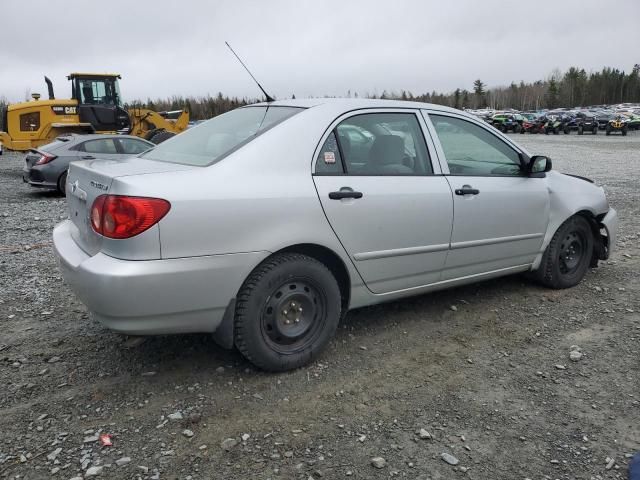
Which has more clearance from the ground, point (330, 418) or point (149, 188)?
point (149, 188)

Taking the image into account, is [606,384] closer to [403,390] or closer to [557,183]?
[403,390]

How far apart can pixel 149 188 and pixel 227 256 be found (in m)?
0.53

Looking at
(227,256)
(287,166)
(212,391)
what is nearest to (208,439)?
(212,391)

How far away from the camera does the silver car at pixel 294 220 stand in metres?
2.74

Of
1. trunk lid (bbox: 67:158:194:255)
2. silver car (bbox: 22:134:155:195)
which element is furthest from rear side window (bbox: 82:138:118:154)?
trunk lid (bbox: 67:158:194:255)

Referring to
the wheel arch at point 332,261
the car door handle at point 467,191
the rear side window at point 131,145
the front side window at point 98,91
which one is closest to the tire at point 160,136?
the front side window at point 98,91

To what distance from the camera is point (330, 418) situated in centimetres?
281

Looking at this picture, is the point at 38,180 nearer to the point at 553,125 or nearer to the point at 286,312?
the point at 286,312

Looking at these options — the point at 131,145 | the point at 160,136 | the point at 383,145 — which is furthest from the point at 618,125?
the point at 383,145

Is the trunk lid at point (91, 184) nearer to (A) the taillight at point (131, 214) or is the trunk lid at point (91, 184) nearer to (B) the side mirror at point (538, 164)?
(A) the taillight at point (131, 214)

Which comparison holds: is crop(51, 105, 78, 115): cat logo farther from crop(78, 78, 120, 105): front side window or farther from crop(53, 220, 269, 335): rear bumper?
crop(53, 220, 269, 335): rear bumper

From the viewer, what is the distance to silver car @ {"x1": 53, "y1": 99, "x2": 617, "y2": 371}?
8.98 feet

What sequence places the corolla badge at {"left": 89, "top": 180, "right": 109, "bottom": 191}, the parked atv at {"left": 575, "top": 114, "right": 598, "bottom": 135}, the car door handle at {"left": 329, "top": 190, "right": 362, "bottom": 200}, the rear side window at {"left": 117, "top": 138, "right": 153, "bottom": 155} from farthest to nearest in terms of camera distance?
1. the parked atv at {"left": 575, "top": 114, "right": 598, "bottom": 135}
2. the rear side window at {"left": 117, "top": 138, "right": 153, "bottom": 155}
3. the car door handle at {"left": 329, "top": 190, "right": 362, "bottom": 200}
4. the corolla badge at {"left": 89, "top": 180, "right": 109, "bottom": 191}

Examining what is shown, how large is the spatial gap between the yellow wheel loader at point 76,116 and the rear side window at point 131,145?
542 centimetres
